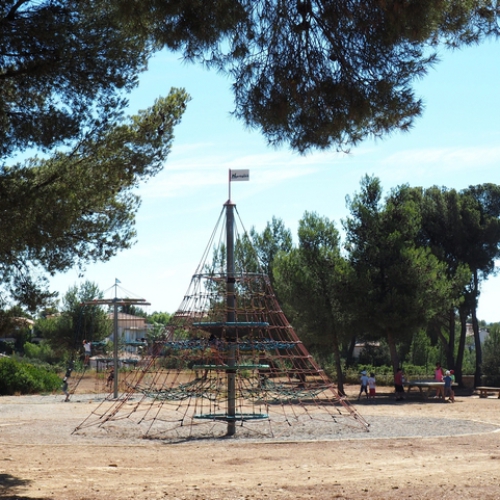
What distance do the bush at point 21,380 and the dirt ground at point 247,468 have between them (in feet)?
49.4

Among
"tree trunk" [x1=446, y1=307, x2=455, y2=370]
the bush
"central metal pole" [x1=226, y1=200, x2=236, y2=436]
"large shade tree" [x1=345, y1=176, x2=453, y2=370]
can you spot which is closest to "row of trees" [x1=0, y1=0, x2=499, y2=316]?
"central metal pole" [x1=226, y1=200, x2=236, y2=436]

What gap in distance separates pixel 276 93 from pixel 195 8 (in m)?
Answer: 1.25

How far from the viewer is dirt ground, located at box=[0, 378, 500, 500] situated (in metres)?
9.40

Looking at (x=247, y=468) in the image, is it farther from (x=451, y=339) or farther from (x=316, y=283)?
(x=451, y=339)

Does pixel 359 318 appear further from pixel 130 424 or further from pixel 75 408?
pixel 130 424

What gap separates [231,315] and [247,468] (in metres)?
6.30

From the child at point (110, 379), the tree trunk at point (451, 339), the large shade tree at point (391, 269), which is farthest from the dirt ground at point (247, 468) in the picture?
the tree trunk at point (451, 339)

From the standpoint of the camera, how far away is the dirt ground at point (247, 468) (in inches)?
370

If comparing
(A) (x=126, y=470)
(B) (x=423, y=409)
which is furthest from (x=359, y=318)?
(A) (x=126, y=470)

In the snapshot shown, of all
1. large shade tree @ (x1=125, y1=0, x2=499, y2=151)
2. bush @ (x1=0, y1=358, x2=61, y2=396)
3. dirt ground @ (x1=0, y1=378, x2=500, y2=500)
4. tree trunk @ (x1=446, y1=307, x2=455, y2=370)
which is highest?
large shade tree @ (x1=125, y1=0, x2=499, y2=151)

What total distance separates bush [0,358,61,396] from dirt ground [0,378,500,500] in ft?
49.4

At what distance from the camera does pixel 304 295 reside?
1232 inches

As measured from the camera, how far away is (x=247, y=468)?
11516 millimetres

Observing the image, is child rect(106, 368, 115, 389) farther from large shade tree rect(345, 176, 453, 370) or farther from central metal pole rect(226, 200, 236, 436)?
central metal pole rect(226, 200, 236, 436)
